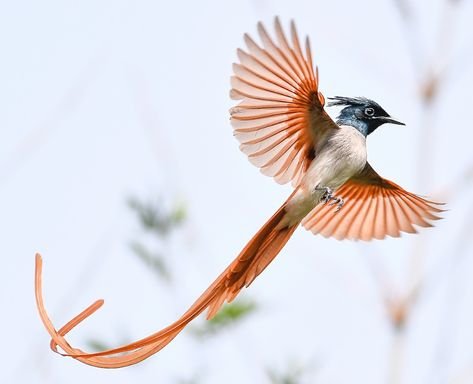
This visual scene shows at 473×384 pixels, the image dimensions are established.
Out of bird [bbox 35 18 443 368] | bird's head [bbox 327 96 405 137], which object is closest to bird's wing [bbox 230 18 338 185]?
bird [bbox 35 18 443 368]

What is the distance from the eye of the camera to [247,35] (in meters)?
3.37

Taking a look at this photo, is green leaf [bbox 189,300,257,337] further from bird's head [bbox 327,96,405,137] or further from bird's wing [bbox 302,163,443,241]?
bird's head [bbox 327,96,405,137]

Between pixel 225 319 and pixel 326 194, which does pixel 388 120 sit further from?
pixel 225 319

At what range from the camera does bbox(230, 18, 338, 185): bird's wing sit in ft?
11.4

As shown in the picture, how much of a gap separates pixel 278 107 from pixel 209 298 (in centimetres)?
81

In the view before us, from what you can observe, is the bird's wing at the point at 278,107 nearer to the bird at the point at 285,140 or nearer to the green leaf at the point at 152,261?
the bird at the point at 285,140

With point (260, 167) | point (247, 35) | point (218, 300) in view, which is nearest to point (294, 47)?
point (247, 35)

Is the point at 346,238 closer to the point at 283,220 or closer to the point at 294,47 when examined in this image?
the point at 283,220

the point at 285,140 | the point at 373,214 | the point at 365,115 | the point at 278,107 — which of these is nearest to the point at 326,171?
the point at 285,140

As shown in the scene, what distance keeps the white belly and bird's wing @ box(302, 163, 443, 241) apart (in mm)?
633

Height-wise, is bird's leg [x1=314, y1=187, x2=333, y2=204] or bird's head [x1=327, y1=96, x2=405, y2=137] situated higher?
bird's head [x1=327, y1=96, x2=405, y2=137]

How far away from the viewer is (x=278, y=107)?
385 cm

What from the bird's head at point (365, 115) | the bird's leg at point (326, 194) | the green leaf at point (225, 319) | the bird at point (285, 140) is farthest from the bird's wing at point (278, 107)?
the green leaf at point (225, 319)

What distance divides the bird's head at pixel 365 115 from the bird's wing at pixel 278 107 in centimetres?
34
